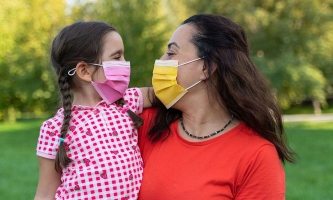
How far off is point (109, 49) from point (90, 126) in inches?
18.2

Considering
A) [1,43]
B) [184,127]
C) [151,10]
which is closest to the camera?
[184,127]

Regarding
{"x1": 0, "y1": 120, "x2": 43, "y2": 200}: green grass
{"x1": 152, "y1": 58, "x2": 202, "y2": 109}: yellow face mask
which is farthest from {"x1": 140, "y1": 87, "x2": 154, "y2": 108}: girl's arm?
{"x1": 0, "y1": 120, "x2": 43, "y2": 200}: green grass

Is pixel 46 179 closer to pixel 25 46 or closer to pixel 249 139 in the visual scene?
pixel 249 139

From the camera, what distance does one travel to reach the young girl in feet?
8.56

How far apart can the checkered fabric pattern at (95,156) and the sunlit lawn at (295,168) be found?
543cm

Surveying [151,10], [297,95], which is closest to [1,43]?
[151,10]

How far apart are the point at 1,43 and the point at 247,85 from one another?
29119 mm

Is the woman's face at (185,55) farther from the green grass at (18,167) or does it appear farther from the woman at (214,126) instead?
the green grass at (18,167)

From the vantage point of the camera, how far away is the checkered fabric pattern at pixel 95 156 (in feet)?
8.55

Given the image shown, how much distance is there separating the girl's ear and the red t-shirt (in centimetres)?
57

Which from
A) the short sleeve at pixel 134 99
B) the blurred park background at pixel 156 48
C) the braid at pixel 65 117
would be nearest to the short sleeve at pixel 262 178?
the short sleeve at pixel 134 99

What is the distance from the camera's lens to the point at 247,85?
258 cm

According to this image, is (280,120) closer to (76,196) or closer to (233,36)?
(233,36)

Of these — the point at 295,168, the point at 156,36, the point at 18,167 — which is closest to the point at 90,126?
the point at 295,168
